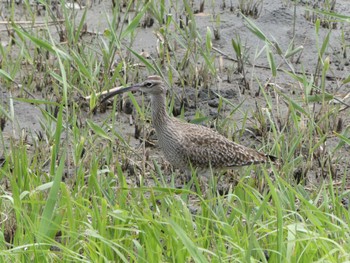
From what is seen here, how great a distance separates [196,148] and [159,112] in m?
0.39

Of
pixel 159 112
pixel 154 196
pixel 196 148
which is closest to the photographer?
pixel 154 196

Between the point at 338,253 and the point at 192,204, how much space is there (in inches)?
68.9

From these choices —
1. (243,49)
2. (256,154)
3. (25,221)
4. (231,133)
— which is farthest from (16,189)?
(243,49)

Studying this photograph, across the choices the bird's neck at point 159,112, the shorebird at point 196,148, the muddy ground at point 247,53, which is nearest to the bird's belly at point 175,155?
the shorebird at point 196,148

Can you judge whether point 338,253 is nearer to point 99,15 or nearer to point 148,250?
point 148,250

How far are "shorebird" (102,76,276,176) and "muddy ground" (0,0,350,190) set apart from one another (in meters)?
0.27

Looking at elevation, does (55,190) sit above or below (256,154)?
above

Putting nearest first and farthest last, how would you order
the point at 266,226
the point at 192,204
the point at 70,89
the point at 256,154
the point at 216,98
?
the point at 266,226 < the point at 192,204 < the point at 256,154 < the point at 70,89 < the point at 216,98

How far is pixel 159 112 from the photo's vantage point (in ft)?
24.4

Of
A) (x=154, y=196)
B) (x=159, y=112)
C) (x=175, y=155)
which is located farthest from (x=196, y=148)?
(x=154, y=196)

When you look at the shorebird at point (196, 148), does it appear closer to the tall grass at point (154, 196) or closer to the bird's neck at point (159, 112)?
the bird's neck at point (159, 112)

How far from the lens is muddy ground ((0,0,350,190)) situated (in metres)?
8.16

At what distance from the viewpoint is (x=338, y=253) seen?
16.6ft

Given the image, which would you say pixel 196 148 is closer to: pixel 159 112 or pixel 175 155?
pixel 175 155
